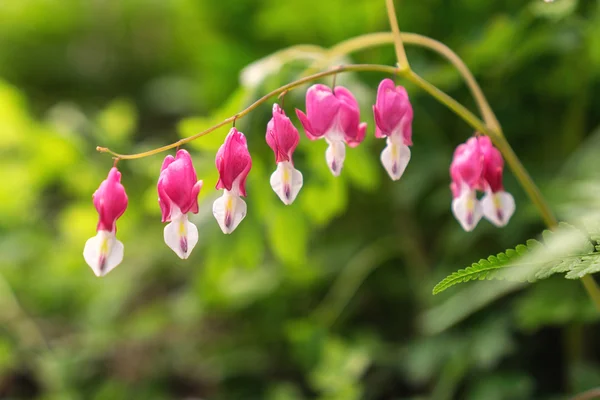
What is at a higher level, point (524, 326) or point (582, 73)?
point (582, 73)

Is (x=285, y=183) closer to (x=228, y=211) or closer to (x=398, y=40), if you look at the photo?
(x=228, y=211)

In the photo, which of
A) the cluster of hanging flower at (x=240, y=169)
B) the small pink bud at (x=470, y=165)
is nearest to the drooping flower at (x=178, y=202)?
the cluster of hanging flower at (x=240, y=169)

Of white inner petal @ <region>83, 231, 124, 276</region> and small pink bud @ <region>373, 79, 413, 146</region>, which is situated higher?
small pink bud @ <region>373, 79, 413, 146</region>

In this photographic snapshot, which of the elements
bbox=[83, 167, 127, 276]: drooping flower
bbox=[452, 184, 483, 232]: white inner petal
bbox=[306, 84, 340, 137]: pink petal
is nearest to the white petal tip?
bbox=[452, 184, 483, 232]: white inner petal

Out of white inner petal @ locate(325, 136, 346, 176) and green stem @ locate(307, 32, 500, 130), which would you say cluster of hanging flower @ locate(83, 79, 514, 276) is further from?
green stem @ locate(307, 32, 500, 130)

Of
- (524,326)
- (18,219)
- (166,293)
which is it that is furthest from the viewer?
(166,293)

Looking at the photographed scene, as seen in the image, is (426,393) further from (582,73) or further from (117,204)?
(117,204)

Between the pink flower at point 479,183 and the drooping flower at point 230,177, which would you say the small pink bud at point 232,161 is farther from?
the pink flower at point 479,183

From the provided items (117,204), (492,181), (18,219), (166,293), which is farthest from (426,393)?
(18,219)
